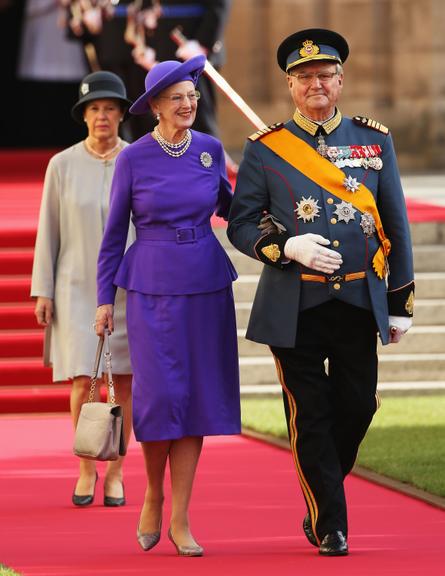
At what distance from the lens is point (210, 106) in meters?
14.7

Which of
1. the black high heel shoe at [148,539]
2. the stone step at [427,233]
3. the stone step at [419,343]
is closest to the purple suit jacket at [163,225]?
the black high heel shoe at [148,539]

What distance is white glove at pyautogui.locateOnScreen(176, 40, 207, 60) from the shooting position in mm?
13398

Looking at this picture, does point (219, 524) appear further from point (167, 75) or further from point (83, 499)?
point (167, 75)

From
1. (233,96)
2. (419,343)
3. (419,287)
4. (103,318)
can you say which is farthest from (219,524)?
(419,287)

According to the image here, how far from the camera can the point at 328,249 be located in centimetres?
659

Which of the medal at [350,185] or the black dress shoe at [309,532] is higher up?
the medal at [350,185]

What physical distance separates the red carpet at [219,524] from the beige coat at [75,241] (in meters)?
0.69

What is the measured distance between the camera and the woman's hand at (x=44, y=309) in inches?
324

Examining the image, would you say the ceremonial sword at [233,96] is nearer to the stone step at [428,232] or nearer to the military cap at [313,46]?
the military cap at [313,46]

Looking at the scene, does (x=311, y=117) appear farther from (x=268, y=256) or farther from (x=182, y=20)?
(x=182, y=20)

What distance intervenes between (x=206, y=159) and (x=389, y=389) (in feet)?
15.0

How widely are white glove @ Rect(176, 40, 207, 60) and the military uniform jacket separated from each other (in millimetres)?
6551

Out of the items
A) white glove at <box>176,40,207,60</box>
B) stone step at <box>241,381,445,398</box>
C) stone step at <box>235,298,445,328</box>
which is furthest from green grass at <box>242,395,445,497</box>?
Answer: white glove at <box>176,40,207,60</box>

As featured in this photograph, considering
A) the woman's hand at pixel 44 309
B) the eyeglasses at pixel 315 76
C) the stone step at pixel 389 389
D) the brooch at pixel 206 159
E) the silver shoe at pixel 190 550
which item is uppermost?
the eyeglasses at pixel 315 76
